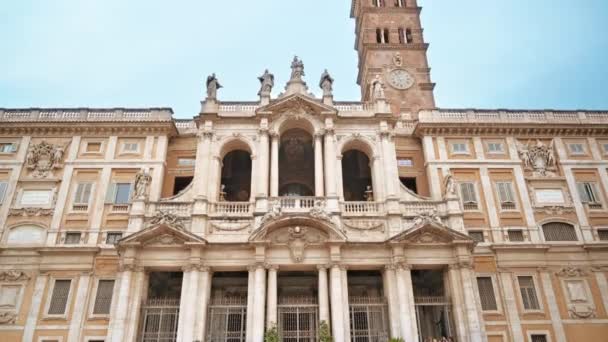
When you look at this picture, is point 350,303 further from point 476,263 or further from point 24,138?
point 24,138

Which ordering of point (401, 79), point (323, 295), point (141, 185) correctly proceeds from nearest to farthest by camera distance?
1. point (323, 295)
2. point (141, 185)
3. point (401, 79)

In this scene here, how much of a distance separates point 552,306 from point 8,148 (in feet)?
103

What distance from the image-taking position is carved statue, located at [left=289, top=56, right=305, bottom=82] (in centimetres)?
2738

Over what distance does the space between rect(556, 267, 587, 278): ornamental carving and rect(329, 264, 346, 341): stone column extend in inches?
467

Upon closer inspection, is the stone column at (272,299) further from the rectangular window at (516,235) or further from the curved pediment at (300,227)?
the rectangular window at (516,235)

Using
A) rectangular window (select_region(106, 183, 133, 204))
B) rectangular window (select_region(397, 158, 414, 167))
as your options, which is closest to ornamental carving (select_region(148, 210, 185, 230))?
rectangular window (select_region(106, 183, 133, 204))

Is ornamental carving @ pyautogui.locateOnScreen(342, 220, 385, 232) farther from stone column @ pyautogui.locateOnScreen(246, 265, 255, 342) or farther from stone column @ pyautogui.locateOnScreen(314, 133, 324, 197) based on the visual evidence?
stone column @ pyautogui.locateOnScreen(246, 265, 255, 342)

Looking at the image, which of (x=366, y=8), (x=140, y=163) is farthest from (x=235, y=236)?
(x=366, y=8)

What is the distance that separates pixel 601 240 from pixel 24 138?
33410 millimetres

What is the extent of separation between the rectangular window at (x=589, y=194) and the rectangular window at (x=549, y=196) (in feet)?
3.87

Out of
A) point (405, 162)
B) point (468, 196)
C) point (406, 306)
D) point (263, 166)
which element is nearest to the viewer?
point (406, 306)

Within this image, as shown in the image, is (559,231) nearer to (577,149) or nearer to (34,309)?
(577,149)

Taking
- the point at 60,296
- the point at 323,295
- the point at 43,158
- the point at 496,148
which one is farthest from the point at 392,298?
the point at 43,158

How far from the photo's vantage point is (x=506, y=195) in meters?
25.9
